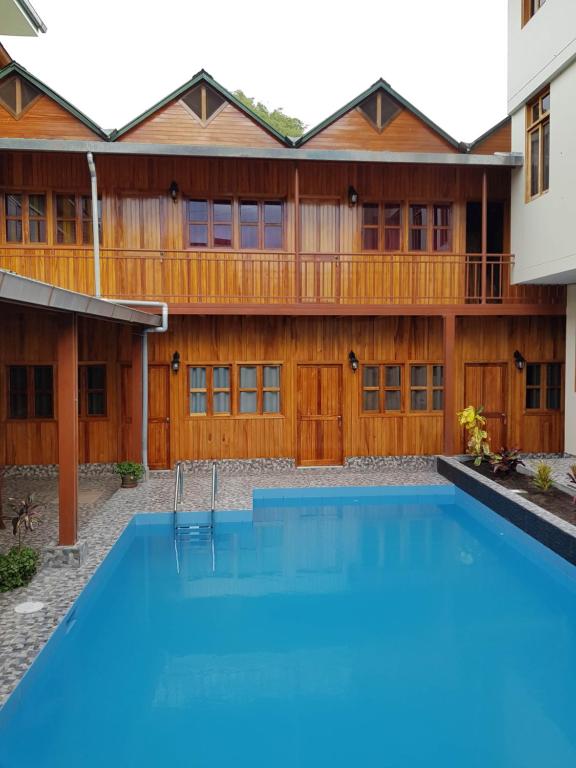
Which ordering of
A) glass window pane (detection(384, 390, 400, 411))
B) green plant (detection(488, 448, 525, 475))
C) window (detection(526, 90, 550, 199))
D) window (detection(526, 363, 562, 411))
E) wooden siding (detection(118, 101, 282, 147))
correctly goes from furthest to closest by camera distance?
window (detection(526, 363, 562, 411)) < glass window pane (detection(384, 390, 400, 411)) < wooden siding (detection(118, 101, 282, 147)) < window (detection(526, 90, 550, 199)) < green plant (detection(488, 448, 525, 475))

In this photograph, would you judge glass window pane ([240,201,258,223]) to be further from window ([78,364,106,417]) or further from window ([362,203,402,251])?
window ([78,364,106,417])

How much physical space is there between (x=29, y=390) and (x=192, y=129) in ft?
20.9

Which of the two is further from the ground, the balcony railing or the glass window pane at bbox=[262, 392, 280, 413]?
→ the balcony railing

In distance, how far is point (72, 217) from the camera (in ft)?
38.3

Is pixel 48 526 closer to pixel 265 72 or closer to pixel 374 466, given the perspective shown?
pixel 374 466

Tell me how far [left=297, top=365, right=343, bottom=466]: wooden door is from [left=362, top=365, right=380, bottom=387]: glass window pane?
58cm

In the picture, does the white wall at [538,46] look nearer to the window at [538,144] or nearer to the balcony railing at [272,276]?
the window at [538,144]

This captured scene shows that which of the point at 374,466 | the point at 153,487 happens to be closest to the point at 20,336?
the point at 153,487

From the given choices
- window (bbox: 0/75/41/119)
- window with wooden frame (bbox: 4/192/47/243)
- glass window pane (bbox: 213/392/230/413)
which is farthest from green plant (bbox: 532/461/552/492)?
window (bbox: 0/75/41/119)

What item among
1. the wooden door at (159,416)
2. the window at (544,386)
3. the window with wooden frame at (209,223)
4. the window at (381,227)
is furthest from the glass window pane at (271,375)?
the window at (544,386)

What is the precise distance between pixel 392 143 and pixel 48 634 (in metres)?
11.3

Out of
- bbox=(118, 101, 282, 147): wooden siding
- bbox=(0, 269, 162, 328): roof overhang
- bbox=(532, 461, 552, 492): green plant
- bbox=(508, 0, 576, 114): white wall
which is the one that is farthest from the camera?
bbox=(118, 101, 282, 147): wooden siding

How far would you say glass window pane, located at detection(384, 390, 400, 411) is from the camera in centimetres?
1244

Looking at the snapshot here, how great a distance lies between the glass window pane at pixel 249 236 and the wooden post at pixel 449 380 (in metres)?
4.25
